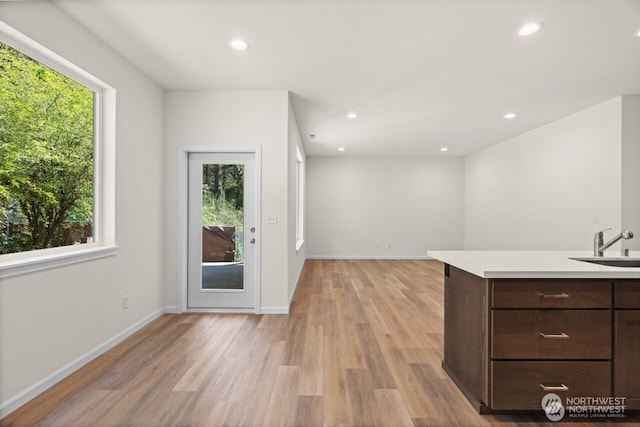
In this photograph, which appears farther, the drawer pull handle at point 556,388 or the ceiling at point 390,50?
the ceiling at point 390,50

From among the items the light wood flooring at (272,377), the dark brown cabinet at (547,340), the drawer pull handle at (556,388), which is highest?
the dark brown cabinet at (547,340)

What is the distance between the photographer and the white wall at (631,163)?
3.89 meters

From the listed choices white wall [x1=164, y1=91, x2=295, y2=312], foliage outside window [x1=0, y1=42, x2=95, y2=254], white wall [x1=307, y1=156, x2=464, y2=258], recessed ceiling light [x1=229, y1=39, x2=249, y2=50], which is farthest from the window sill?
white wall [x1=307, y1=156, x2=464, y2=258]

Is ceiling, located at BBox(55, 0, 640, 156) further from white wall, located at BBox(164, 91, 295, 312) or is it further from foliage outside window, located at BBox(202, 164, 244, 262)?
foliage outside window, located at BBox(202, 164, 244, 262)

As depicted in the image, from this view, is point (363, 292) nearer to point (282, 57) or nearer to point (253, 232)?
point (253, 232)

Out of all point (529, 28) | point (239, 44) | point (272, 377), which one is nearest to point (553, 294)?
point (272, 377)

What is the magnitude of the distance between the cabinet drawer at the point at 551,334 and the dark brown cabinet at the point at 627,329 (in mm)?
52

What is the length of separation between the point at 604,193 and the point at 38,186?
6.09m

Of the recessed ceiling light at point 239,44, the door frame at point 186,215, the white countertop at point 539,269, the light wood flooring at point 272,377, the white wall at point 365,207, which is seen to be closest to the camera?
the white countertop at point 539,269

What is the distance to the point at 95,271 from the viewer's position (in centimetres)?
260

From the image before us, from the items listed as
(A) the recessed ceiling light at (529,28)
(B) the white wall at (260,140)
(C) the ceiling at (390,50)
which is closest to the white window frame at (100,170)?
(C) the ceiling at (390,50)

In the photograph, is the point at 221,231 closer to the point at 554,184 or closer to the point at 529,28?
the point at 529,28

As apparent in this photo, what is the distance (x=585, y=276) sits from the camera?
173 cm

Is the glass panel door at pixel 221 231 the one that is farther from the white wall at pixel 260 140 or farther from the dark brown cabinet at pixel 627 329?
the dark brown cabinet at pixel 627 329
